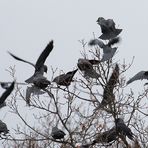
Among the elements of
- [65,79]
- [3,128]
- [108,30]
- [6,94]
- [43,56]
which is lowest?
[6,94]

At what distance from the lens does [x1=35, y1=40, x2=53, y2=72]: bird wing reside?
1579 millimetres

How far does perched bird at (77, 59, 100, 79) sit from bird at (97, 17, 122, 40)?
0.17 metres

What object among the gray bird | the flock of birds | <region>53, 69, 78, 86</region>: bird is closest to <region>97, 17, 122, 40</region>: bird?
the flock of birds

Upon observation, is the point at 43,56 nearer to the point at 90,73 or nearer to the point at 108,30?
the point at 90,73

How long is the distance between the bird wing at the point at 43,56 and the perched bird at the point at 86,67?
0.62 feet

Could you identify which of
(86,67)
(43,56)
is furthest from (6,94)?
(86,67)

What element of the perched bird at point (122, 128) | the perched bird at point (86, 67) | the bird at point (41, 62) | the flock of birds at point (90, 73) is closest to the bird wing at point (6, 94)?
the flock of birds at point (90, 73)

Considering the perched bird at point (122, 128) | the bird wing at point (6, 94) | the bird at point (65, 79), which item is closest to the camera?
the bird wing at point (6, 94)

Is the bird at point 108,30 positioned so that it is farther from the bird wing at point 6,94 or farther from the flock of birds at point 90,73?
the bird wing at point 6,94

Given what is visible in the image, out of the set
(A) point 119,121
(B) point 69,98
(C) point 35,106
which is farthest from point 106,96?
(B) point 69,98

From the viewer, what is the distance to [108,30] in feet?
5.86

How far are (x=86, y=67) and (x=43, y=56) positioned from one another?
0.78 feet

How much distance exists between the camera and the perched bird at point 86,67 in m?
1.67

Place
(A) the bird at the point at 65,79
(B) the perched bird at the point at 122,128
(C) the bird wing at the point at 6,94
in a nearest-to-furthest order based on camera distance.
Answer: (C) the bird wing at the point at 6,94 → (A) the bird at the point at 65,79 → (B) the perched bird at the point at 122,128
